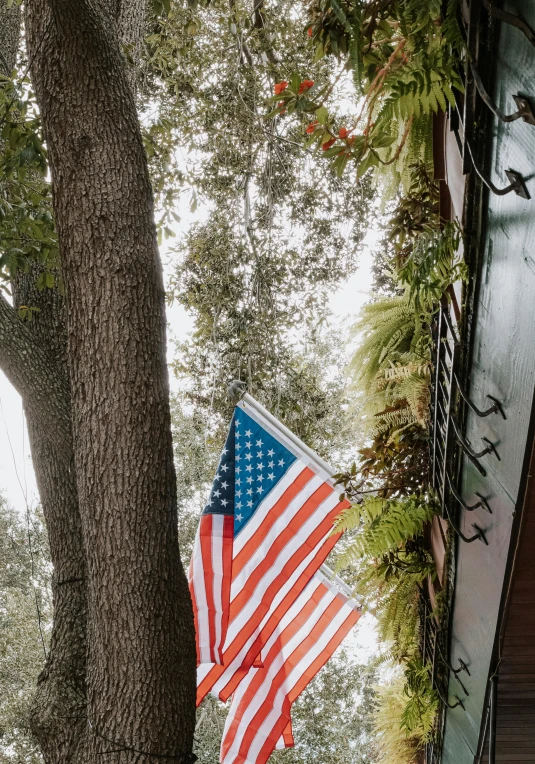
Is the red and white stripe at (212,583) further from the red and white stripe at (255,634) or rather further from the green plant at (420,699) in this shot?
the green plant at (420,699)

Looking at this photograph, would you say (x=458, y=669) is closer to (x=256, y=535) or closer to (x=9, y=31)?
(x=256, y=535)

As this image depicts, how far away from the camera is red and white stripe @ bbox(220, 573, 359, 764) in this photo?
14.0 feet

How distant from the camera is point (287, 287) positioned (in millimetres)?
7566

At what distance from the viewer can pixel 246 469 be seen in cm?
436

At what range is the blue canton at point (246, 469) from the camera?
4.23 meters

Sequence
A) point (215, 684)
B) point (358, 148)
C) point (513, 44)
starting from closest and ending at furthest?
point (513, 44) < point (358, 148) < point (215, 684)

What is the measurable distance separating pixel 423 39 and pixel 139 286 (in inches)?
57.2

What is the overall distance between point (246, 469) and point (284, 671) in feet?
4.38

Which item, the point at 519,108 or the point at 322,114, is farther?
the point at 322,114

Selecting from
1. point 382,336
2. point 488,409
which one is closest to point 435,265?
point 488,409

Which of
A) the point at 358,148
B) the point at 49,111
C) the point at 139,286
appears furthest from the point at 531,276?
the point at 49,111

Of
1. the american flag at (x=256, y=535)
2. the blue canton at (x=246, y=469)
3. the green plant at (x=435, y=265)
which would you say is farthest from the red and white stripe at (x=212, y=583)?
the green plant at (x=435, y=265)

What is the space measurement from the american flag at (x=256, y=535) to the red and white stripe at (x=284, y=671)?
24 cm

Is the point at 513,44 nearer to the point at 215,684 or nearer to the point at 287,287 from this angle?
the point at 215,684
